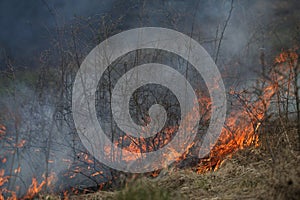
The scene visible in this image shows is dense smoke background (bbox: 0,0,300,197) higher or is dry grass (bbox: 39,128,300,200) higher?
dense smoke background (bbox: 0,0,300,197)

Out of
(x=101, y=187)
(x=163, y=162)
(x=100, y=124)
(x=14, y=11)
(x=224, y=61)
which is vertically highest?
(x=14, y=11)

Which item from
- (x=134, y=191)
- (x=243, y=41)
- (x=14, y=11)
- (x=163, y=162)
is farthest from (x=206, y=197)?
(x=14, y=11)

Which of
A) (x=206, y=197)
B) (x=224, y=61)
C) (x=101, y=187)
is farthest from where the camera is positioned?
(x=224, y=61)

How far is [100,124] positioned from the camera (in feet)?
16.8

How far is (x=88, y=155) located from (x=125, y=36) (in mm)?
1785

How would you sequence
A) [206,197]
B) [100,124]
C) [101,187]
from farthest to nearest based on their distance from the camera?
[100,124] → [101,187] → [206,197]

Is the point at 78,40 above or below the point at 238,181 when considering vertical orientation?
above

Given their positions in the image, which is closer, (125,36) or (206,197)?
(206,197)

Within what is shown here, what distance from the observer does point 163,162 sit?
4.93 metres

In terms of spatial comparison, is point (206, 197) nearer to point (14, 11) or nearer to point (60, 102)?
point (60, 102)

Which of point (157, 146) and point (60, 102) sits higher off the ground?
point (60, 102)

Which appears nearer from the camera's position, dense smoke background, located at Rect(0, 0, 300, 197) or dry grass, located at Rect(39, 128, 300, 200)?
dry grass, located at Rect(39, 128, 300, 200)

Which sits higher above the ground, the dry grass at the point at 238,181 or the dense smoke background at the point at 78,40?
the dense smoke background at the point at 78,40

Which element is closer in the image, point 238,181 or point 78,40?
point 238,181
